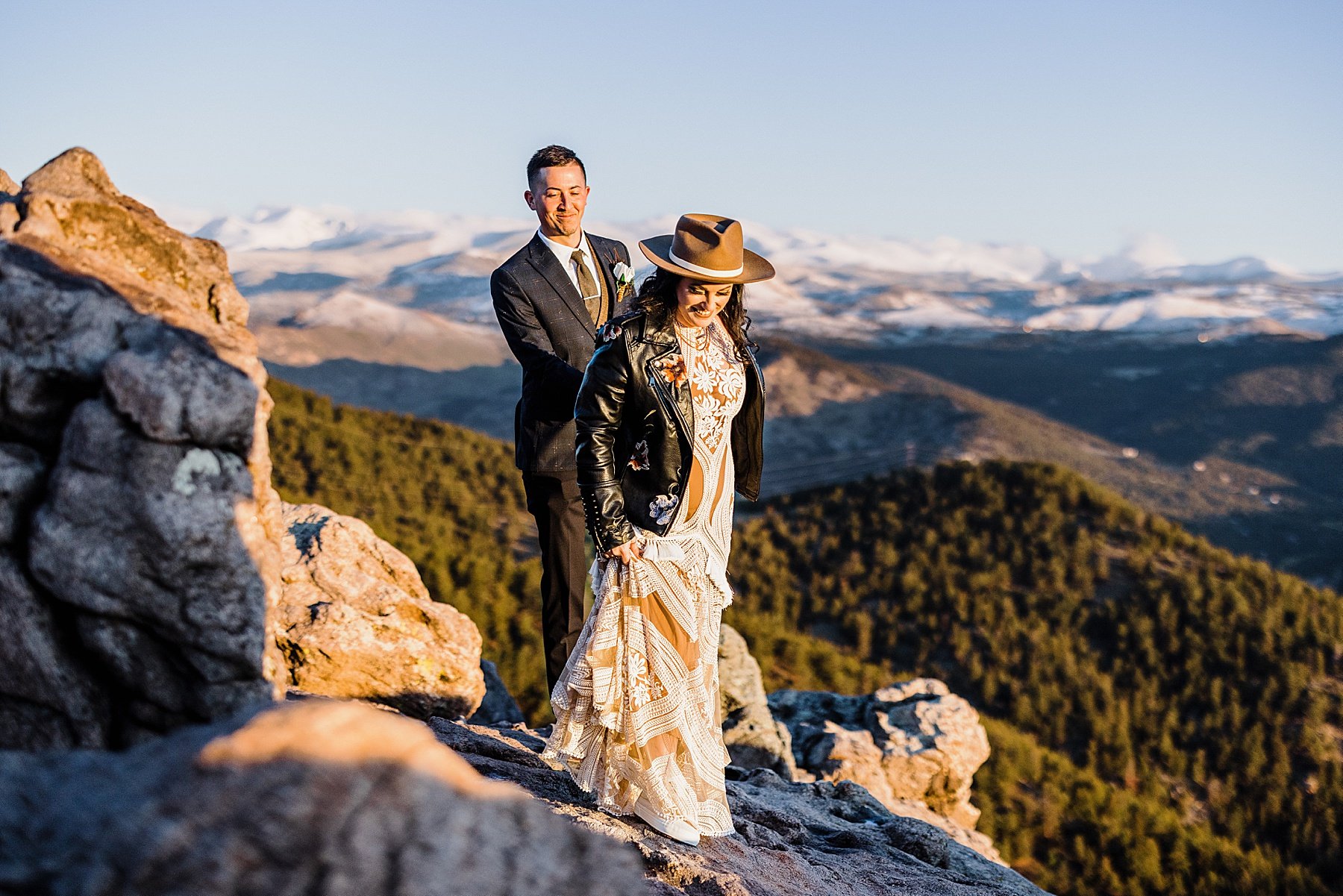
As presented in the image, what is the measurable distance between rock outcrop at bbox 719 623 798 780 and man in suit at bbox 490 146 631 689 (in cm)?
196

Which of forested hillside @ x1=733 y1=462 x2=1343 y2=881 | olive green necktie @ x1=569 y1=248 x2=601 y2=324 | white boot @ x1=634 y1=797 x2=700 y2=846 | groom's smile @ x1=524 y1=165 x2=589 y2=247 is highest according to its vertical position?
groom's smile @ x1=524 y1=165 x2=589 y2=247

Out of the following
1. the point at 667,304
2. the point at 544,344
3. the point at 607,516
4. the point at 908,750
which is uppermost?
the point at 667,304

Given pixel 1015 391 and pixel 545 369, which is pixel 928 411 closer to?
pixel 1015 391

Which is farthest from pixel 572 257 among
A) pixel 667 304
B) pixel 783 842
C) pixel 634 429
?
pixel 783 842

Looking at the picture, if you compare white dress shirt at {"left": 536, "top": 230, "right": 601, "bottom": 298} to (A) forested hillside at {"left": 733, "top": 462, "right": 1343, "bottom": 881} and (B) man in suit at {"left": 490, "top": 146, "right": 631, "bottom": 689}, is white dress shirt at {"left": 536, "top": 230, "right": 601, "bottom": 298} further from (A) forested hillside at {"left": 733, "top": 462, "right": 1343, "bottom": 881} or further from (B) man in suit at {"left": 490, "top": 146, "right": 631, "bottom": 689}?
(A) forested hillside at {"left": 733, "top": 462, "right": 1343, "bottom": 881}

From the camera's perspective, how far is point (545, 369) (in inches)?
179

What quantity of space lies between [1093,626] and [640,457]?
1115cm

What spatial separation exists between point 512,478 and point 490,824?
16550 millimetres

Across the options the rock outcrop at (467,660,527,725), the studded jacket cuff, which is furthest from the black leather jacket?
the rock outcrop at (467,660,527,725)

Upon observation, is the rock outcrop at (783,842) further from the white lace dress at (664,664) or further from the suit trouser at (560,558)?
the suit trouser at (560,558)

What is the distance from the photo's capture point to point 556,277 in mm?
4738

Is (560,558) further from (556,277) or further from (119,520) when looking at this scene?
(119,520)

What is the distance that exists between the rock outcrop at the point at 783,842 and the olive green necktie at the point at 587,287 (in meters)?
1.97

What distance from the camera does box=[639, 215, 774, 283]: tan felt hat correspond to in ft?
11.4
